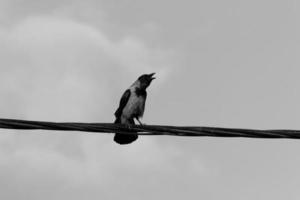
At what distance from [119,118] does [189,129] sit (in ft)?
17.8

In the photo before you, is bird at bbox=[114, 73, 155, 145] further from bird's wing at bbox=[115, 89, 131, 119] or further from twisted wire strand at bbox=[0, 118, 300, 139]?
twisted wire strand at bbox=[0, 118, 300, 139]

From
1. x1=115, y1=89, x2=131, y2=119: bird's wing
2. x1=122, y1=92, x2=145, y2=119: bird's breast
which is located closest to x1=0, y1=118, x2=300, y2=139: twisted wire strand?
x1=122, y1=92, x2=145, y2=119: bird's breast

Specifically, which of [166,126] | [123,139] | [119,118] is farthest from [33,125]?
[119,118]

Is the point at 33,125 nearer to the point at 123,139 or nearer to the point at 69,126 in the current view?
the point at 69,126

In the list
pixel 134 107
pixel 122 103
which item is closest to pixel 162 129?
pixel 134 107

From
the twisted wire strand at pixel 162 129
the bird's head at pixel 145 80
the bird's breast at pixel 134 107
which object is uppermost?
the bird's head at pixel 145 80

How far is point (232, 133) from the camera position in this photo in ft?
19.5

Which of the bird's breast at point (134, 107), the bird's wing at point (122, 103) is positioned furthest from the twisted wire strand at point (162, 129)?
the bird's wing at point (122, 103)

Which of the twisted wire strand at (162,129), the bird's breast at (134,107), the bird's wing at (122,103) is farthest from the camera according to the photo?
the bird's wing at (122,103)

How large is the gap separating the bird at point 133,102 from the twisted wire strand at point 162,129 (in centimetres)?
503

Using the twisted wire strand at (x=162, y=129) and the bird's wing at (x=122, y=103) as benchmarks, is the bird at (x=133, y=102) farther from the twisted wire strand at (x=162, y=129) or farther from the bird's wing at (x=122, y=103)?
the twisted wire strand at (x=162, y=129)

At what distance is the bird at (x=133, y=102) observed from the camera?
11.3 metres

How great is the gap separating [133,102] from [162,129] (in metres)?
5.20

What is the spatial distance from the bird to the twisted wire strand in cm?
503
